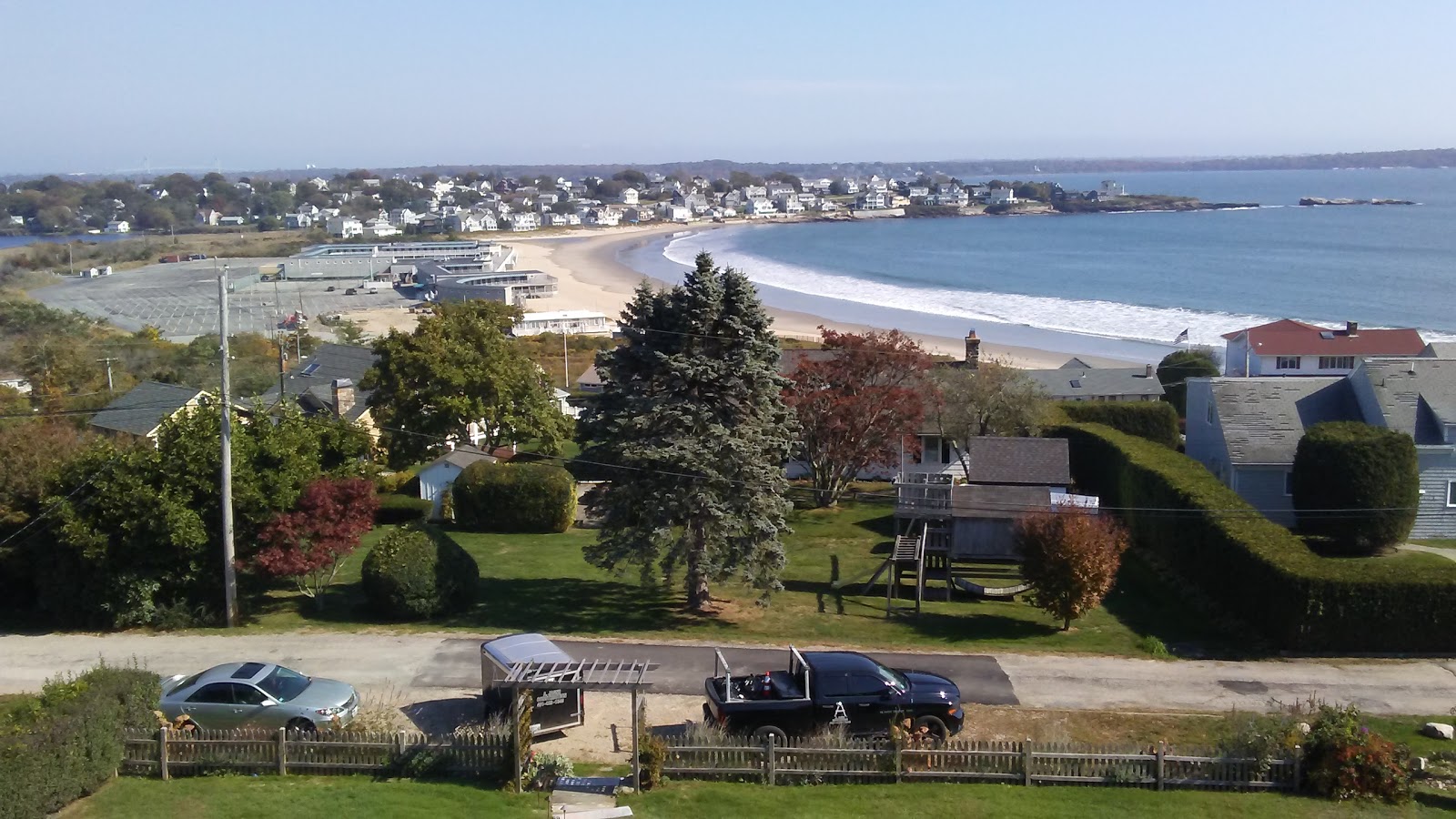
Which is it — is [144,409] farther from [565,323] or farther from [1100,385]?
[565,323]

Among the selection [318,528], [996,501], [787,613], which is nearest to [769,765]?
[787,613]

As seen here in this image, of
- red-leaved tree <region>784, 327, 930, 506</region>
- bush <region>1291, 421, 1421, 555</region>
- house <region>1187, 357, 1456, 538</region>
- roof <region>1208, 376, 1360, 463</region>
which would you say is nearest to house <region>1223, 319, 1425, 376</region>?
roof <region>1208, 376, 1360, 463</region>

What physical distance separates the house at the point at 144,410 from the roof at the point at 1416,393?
36.0 m

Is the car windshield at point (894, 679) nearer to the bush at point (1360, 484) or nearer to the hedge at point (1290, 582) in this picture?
the hedge at point (1290, 582)

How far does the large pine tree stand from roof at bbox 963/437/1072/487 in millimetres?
8662

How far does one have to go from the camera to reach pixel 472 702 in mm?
18766

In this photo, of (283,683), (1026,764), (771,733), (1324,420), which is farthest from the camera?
(1324,420)

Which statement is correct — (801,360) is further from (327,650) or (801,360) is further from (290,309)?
(290,309)

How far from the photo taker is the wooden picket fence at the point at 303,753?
15.1 meters

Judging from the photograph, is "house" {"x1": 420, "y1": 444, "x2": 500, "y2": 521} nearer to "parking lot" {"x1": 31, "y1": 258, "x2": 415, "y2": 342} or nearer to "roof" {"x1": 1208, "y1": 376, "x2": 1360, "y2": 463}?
"roof" {"x1": 1208, "y1": 376, "x2": 1360, "y2": 463}

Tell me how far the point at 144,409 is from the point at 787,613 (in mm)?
25992

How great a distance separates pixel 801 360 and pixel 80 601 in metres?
22.1

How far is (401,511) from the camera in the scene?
34.8 m

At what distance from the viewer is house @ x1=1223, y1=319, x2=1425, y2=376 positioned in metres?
50.9
